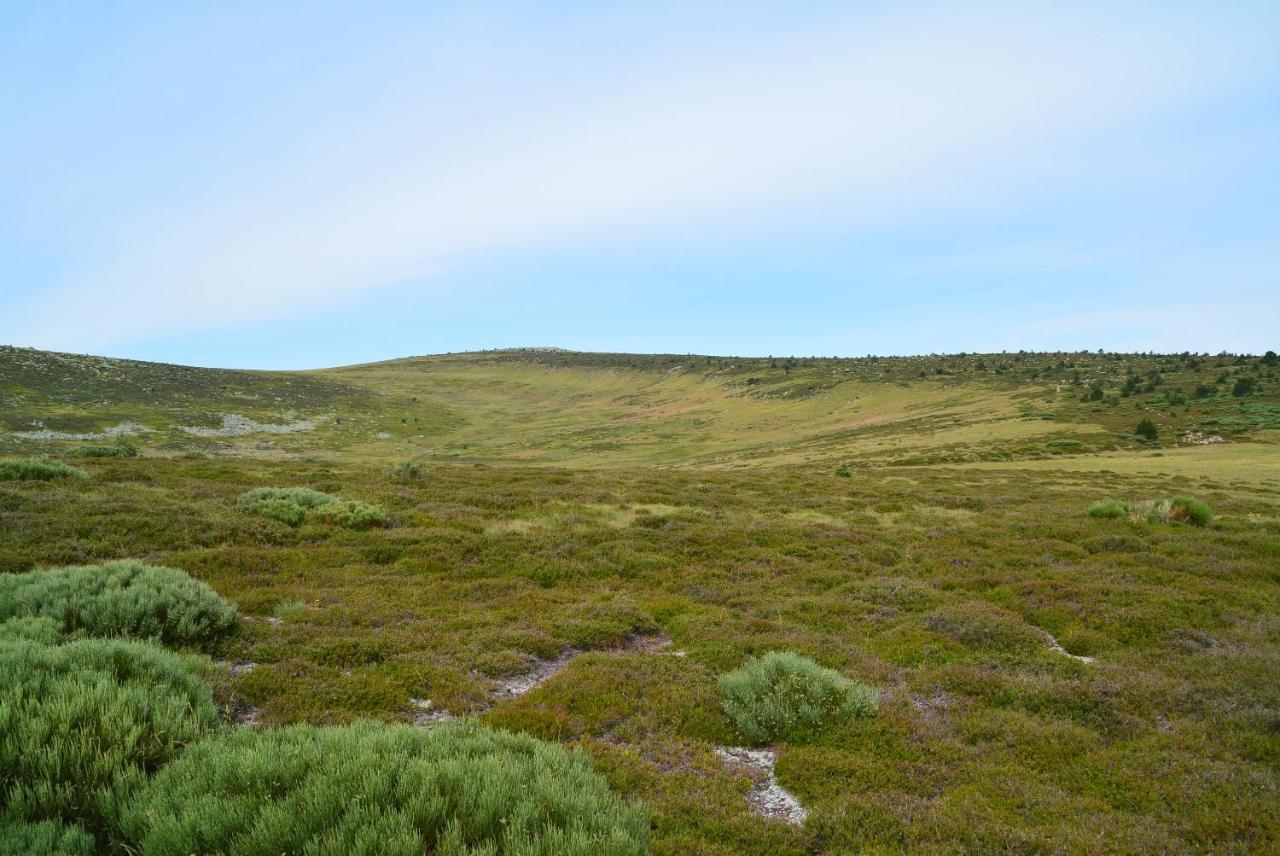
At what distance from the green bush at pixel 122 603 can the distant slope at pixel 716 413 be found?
147 feet

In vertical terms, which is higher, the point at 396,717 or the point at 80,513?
the point at 80,513

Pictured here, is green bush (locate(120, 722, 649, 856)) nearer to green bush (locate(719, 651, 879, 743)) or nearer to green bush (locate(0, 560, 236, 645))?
green bush (locate(719, 651, 879, 743))

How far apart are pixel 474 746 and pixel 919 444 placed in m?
59.1

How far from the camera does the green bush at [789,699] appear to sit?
7.71m

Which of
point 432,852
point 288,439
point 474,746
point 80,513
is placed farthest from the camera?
point 288,439

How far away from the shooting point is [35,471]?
1880 centimetres

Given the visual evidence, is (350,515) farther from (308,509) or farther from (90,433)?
(90,433)

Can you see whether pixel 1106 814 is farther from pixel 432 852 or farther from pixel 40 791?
pixel 40 791

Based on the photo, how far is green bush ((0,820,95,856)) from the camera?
3918 mm

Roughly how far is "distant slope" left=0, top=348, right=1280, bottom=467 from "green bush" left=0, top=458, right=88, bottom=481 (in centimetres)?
3080

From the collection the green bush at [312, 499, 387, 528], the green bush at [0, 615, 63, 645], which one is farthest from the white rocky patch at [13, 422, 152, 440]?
the green bush at [0, 615, 63, 645]

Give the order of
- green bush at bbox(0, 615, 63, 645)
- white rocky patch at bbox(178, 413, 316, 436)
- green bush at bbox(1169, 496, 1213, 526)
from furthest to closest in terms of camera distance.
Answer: white rocky patch at bbox(178, 413, 316, 436) → green bush at bbox(1169, 496, 1213, 526) → green bush at bbox(0, 615, 63, 645)

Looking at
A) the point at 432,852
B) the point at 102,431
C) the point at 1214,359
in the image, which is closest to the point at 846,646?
the point at 432,852

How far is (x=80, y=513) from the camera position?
1509cm
